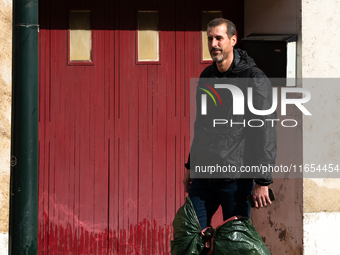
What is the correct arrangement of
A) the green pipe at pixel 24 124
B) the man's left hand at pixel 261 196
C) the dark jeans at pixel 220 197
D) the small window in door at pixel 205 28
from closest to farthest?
the green pipe at pixel 24 124 < the man's left hand at pixel 261 196 < the dark jeans at pixel 220 197 < the small window in door at pixel 205 28

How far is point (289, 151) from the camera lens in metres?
4.96

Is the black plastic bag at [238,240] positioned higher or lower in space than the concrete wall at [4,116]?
lower

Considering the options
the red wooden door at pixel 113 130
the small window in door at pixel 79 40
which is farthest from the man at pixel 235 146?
the small window in door at pixel 79 40

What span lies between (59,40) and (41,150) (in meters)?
1.25

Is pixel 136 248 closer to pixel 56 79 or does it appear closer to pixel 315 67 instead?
pixel 56 79

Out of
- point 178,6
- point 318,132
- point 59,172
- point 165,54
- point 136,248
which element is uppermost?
point 178,6

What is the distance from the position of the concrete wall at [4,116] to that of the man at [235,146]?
75.4 inches

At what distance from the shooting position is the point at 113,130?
17.5ft

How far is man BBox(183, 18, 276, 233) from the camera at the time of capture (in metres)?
3.52

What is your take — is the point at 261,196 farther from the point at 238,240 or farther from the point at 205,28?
the point at 205,28

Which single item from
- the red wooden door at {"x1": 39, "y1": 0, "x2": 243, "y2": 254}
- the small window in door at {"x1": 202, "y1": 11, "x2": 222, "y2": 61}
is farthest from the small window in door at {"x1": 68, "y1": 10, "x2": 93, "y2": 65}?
the small window in door at {"x1": 202, "y1": 11, "x2": 222, "y2": 61}

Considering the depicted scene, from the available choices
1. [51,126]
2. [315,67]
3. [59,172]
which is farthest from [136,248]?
[315,67]

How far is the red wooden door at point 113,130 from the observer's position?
5305 mm

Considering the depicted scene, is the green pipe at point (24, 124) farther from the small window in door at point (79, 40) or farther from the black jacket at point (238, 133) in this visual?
the small window in door at point (79, 40)
